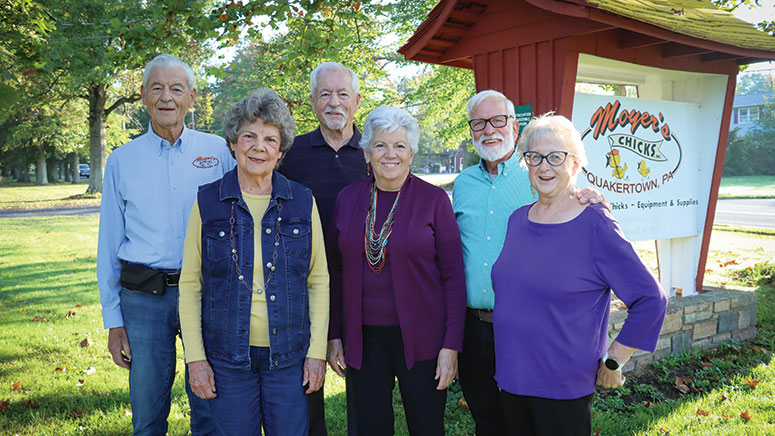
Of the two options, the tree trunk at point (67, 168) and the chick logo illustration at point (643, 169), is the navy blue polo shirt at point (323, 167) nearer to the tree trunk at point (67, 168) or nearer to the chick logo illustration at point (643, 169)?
the chick logo illustration at point (643, 169)

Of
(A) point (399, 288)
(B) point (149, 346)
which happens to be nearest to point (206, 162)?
(B) point (149, 346)

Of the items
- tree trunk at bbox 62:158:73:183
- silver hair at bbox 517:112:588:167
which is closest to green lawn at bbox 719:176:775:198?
silver hair at bbox 517:112:588:167

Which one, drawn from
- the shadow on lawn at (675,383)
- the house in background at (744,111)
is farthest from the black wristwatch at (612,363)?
the house in background at (744,111)

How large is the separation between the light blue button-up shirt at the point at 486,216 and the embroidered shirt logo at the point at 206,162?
1391 mm

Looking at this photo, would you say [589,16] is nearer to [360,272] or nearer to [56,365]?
[360,272]

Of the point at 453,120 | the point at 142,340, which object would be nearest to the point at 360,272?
the point at 142,340

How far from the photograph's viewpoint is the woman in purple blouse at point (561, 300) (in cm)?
206

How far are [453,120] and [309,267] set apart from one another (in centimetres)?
1293

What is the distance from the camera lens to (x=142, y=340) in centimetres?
277

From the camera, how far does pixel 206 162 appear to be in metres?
2.91

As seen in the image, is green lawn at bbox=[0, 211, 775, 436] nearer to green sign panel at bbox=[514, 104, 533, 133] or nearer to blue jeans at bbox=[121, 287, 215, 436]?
blue jeans at bbox=[121, 287, 215, 436]

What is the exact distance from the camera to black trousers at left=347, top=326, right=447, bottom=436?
258cm

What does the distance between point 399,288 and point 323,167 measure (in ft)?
3.54

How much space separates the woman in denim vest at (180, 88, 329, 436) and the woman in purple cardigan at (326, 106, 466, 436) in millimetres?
265
